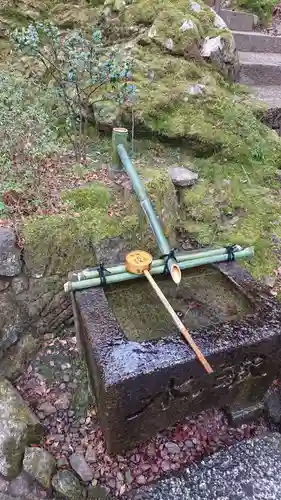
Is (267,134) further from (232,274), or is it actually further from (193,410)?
(193,410)

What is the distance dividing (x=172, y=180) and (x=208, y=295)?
4.89 ft

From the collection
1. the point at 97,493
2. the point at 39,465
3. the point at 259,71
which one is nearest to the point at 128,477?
the point at 97,493

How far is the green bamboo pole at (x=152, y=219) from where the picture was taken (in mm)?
2355

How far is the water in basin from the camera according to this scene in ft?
8.21

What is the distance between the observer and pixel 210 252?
263cm

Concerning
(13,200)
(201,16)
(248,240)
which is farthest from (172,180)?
(201,16)

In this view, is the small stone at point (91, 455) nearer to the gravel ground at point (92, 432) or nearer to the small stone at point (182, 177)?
the gravel ground at point (92, 432)

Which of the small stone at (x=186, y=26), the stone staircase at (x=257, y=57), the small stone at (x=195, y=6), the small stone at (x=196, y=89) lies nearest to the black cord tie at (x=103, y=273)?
the small stone at (x=196, y=89)

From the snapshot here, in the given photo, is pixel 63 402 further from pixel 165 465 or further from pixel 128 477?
pixel 165 465

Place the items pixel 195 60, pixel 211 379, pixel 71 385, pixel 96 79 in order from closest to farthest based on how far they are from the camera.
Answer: pixel 211 379 → pixel 71 385 → pixel 96 79 → pixel 195 60

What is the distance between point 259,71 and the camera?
6.14 metres

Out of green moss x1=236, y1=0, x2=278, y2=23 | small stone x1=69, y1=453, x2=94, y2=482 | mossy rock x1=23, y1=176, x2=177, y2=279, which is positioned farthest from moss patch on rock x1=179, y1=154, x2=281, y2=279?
green moss x1=236, y1=0, x2=278, y2=23

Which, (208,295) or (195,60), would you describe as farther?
→ (195,60)

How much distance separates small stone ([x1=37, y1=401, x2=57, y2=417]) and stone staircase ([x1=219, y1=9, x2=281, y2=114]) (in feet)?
15.5
